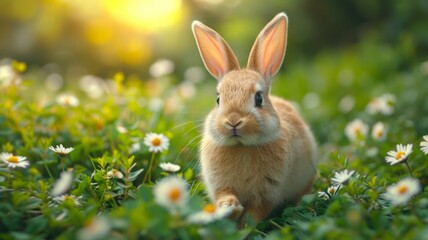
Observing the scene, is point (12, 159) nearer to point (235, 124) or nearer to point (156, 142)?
point (156, 142)

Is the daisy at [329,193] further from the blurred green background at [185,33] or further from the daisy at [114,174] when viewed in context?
the blurred green background at [185,33]

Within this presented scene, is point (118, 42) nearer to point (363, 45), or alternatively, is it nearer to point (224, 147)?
point (363, 45)

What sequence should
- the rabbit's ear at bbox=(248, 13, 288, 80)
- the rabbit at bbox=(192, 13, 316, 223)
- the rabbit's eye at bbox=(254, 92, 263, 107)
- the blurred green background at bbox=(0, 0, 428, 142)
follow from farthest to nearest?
the blurred green background at bbox=(0, 0, 428, 142) → the rabbit's ear at bbox=(248, 13, 288, 80) → the rabbit's eye at bbox=(254, 92, 263, 107) → the rabbit at bbox=(192, 13, 316, 223)

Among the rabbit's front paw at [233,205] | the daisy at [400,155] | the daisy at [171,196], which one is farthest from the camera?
the daisy at [400,155]

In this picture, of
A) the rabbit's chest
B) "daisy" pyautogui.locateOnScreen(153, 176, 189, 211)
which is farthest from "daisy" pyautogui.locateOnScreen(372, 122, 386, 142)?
"daisy" pyautogui.locateOnScreen(153, 176, 189, 211)

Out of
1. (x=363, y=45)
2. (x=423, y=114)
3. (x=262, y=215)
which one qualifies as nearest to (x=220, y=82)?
(x=262, y=215)

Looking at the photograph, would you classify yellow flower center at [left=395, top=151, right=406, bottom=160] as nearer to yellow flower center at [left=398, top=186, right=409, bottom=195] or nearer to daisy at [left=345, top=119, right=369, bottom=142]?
yellow flower center at [left=398, top=186, right=409, bottom=195]

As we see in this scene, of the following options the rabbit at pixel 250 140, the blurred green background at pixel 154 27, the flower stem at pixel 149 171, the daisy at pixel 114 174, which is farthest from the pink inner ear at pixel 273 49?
the blurred green background at pixel 154 27
